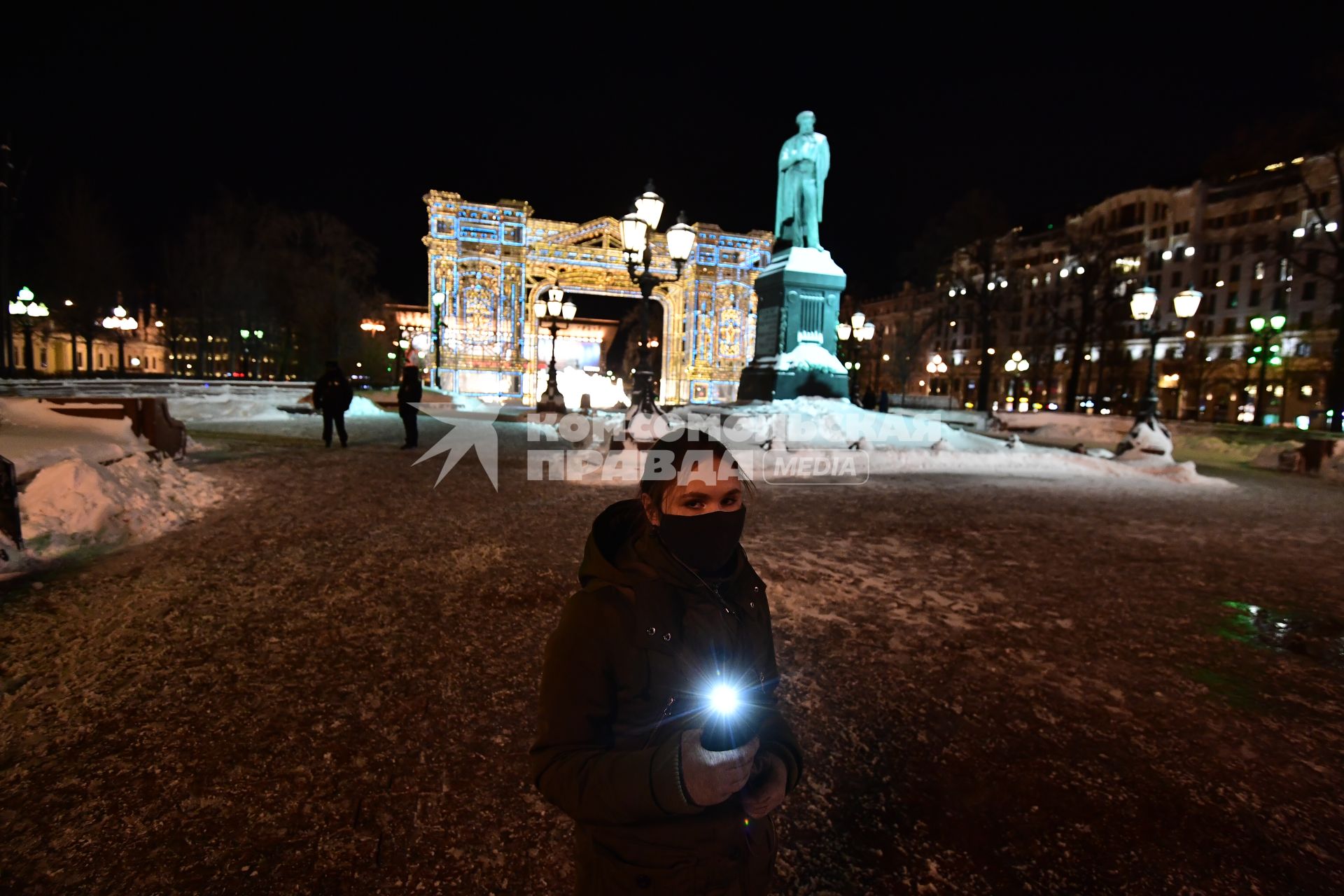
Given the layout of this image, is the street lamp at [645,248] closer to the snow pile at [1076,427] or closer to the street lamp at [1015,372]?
the snow pile at [1076,427]

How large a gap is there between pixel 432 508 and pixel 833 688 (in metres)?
5.85

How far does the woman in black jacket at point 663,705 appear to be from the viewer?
1.30 meters

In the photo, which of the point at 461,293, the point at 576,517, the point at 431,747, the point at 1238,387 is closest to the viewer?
the point at 431,747

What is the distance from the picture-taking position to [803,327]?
659 inches

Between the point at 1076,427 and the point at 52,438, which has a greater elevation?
the point at 52,438

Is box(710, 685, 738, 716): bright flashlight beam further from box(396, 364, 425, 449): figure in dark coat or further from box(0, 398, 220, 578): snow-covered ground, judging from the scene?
box(396, 364, 425, 449): figure in dark coat

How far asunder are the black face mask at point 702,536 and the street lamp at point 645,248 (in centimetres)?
998

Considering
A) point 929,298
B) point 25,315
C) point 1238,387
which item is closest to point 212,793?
point 25,315

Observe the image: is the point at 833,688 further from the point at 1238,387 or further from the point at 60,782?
the point at 1238,387

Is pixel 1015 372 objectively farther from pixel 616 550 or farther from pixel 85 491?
pixel 616 550

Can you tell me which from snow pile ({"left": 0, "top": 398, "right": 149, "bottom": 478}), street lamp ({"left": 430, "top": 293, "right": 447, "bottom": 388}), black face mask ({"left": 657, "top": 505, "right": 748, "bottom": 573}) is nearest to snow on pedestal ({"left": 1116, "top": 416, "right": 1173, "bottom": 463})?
black face mask ({"left": 657, "top": 505, "right": 748, "bottom": 573})

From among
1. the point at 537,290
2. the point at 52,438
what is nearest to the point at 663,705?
the point at 52,438

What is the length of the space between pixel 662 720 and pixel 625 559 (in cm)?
36

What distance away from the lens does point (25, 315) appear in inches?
1266
